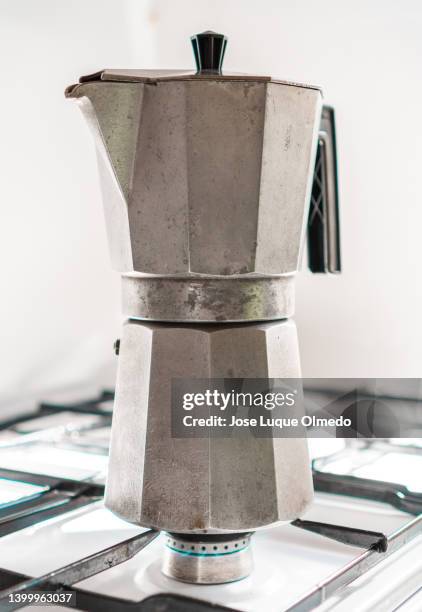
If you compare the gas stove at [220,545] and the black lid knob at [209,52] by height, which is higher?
the black lid knob at [209,52]

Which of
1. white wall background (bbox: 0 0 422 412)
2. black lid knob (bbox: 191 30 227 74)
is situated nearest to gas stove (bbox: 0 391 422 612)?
white wall background (bbox: 0 0 422 412)

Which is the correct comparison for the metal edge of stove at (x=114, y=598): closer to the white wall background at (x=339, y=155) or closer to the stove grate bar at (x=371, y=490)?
the stove grate bar at (x=371, y=490)

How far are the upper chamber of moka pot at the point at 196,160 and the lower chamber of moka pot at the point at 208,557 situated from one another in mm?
190

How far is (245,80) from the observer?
0.52 metres

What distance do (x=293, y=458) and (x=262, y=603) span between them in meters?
0.10

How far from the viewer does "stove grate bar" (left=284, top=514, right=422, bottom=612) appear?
524mm

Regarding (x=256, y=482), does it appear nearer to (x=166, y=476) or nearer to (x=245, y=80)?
(x=166, y=476)

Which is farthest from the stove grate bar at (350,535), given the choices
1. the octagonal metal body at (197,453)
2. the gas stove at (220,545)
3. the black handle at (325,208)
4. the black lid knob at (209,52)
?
the black lid knob at (209,52)

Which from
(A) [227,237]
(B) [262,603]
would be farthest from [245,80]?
(B) [262,603]

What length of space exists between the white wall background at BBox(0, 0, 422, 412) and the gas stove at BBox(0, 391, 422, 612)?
0.59 feet

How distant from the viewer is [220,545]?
0.57 meters

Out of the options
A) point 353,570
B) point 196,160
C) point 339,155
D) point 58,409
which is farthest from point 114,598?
point 339,155

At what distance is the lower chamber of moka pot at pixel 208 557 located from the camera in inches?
22.3

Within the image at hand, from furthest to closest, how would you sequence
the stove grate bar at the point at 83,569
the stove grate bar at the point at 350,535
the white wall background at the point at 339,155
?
1. the white wall background at the point at 339,155
2. the stove grate bar at the point at 350,535
3. the stove grate bar at the point at 83,569
